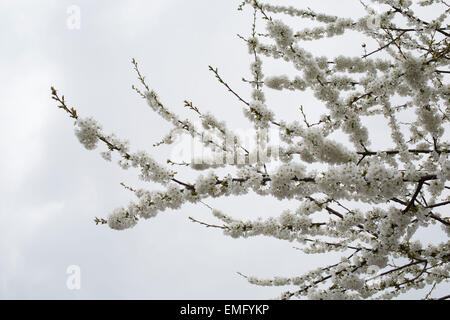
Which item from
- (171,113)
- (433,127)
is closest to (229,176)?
(171,113)

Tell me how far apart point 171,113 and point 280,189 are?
79.9 inches

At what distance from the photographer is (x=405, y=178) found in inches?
117

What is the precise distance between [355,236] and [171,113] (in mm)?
4198

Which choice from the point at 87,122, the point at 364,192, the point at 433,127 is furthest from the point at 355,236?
the point at 87,122

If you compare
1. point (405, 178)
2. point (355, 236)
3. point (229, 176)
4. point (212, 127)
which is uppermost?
point (212, 127)

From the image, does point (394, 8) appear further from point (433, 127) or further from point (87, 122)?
point (87, 122)

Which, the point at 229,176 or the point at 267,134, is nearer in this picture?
the point at 229,176

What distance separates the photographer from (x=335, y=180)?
3.03 meters

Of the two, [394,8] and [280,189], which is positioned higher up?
[394,8]
